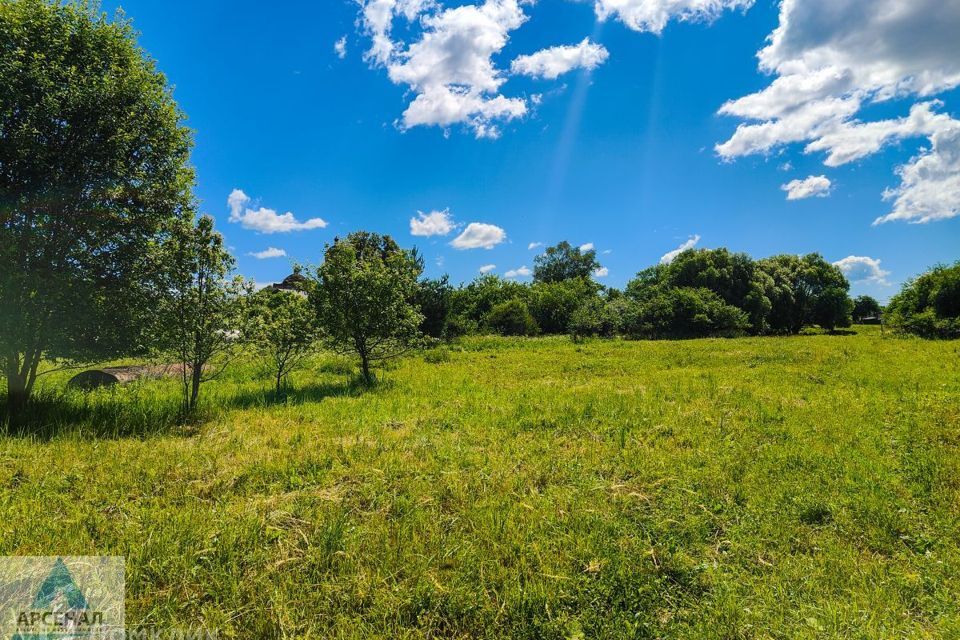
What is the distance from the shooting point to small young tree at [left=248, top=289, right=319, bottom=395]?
11392mm

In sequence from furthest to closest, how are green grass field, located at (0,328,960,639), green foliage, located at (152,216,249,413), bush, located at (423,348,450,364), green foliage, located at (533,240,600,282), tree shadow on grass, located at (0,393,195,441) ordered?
green foliage, located at (533,240,600,282), bush, located at (423,348,450,364), green foliage, located at (152,216,249,413), tree shadow on grass, located at (0,393,195,441), green grass field, located at (0,328,960,639)

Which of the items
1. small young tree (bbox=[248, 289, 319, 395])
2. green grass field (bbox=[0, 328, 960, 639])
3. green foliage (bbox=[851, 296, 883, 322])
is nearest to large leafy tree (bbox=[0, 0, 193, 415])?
green grass field (bbox=[0, 328, 960, 639])

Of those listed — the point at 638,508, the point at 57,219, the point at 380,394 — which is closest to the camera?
the point at 638,508

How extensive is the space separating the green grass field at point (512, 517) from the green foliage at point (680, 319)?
30.2 meters

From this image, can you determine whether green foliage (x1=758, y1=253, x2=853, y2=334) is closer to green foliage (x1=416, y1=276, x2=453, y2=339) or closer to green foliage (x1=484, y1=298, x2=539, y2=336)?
green foliage (x1=484, y1=298, x2=539, y2=336)

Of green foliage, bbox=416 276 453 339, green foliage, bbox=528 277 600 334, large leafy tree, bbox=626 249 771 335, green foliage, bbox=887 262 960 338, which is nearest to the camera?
green foliage, bbox=887 262 960 338

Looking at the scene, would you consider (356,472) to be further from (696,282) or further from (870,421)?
(696,282)

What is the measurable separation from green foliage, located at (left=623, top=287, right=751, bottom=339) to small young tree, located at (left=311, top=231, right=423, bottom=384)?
29.8 m

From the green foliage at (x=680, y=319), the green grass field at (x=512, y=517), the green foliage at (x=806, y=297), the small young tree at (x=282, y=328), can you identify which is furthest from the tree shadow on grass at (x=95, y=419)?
the green foliage at (x=806, y=297)

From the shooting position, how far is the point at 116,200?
8.84 meters

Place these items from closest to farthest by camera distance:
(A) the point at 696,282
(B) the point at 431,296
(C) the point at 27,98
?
(C) the point at 27,98
(B) the point at 431,296
(A) the point at 696,282

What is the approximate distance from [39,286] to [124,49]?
18.8 feet

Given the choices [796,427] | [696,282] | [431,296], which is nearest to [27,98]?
[796,427]

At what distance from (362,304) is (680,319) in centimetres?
3504
